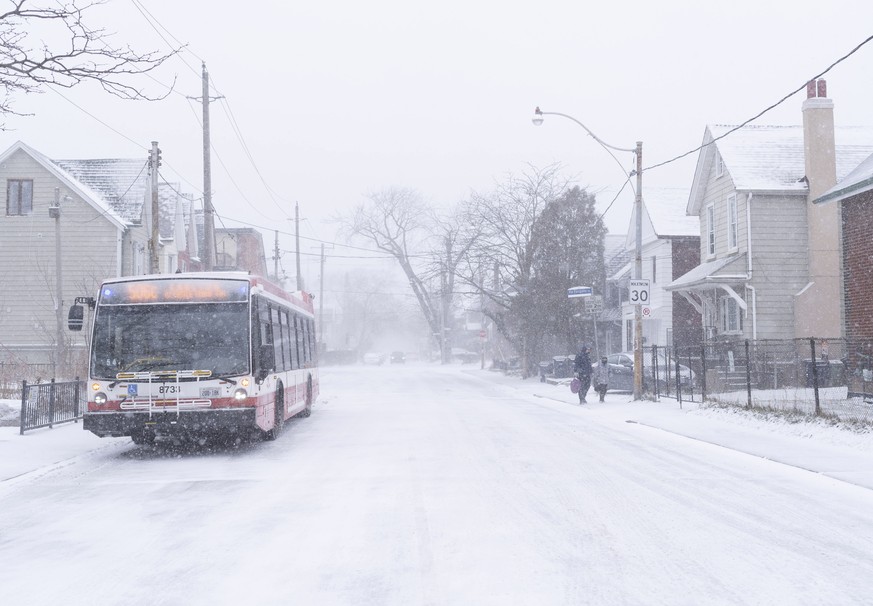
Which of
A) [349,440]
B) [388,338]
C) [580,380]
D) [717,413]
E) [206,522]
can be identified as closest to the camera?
[206,522]

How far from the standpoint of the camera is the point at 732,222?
3266 cm

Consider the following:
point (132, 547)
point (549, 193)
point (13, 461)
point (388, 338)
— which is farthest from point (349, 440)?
point (388, 338)

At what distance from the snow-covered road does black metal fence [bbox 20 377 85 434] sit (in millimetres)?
3110

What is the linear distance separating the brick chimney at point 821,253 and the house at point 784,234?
3 centimetres

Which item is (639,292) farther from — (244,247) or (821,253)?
(244,247)

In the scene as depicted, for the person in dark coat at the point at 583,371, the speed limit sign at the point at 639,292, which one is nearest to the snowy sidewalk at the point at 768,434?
the person in dark coat at the point at 583,371

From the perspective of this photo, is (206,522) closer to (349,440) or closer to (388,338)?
(349,440)

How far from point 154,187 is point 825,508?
21.3m

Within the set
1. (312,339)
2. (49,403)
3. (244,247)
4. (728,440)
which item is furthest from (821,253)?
(244,247)

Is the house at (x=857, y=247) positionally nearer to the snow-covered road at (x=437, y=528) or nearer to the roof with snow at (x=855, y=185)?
the roof with snow at (x=855, y=185)

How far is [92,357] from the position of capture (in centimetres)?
1380

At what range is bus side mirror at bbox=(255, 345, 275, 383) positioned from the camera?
14.1 meters

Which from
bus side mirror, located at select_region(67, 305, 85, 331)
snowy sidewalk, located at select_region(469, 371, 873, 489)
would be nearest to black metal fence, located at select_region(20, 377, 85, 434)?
bus side mirror, located at select_region(67, 305, 85, 331)

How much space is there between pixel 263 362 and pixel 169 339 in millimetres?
1461
